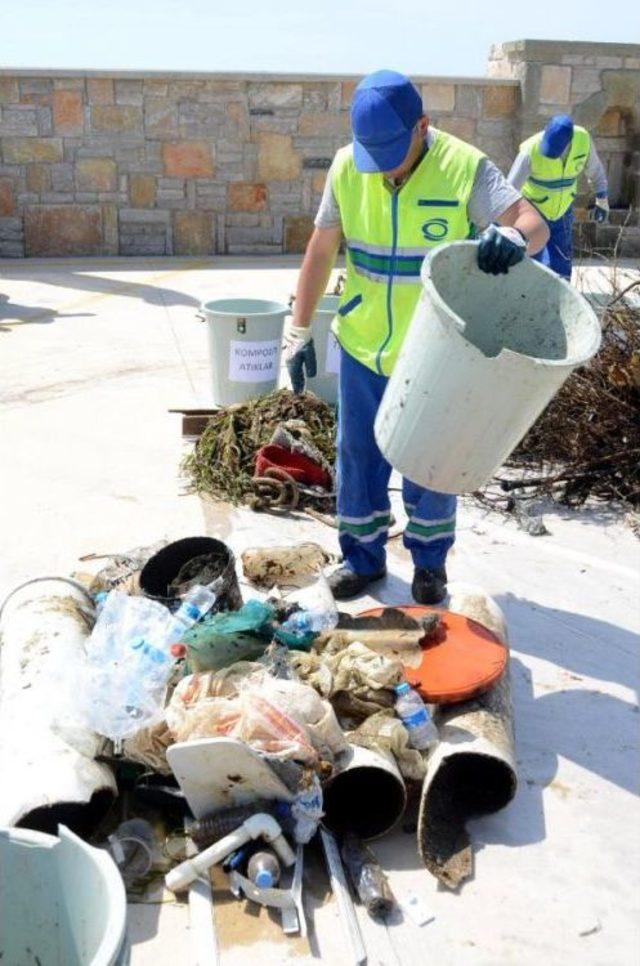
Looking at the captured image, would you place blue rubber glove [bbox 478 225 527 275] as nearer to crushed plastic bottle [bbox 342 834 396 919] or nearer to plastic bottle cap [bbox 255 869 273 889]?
crushed plastic bottle [bbox 342 834 396 919]

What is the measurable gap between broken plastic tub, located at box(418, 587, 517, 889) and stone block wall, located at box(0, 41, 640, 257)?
10.1 metres

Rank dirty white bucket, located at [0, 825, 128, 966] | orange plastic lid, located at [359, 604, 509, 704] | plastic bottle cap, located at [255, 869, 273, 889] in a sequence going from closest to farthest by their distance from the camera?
dirty white bucket, located at [0, 825, 128, 966]
plastic bottle cap, located at [255, 869, 273, 889]
orange plastic lid, located at [359, 604, 509, 704]

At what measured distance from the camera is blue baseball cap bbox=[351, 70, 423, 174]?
3.59 metres

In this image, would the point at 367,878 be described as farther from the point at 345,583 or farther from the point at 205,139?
the point at 205,139

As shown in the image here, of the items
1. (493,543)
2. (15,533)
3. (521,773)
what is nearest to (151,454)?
(15,533)

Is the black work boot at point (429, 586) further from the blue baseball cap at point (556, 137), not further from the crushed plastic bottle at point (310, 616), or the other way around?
the blue baseball cap at point (556, 137)

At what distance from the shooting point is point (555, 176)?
8.29 m

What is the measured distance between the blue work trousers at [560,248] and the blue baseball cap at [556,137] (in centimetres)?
51

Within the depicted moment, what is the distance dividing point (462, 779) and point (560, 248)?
19.6ft

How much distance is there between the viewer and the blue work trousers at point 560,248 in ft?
26.8

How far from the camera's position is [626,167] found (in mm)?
13234

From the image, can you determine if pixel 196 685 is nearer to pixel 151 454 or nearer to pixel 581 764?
pixel 581 764

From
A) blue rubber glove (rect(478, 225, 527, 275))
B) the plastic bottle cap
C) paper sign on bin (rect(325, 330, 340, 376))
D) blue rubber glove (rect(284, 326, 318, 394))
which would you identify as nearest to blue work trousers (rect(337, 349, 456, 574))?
blue rubber glove (rect(284, 326, 318, 394))

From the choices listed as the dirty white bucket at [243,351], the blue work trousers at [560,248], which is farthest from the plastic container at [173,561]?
the blue work trousers at [560,248]
